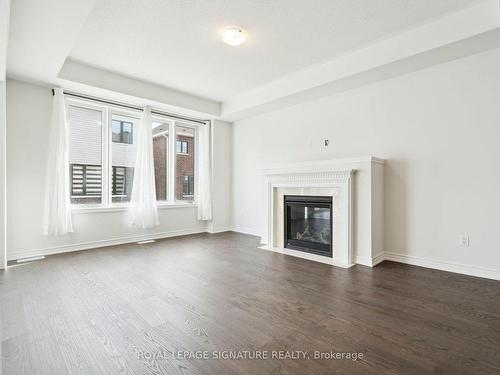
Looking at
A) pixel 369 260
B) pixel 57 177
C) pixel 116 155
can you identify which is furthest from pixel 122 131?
pixel 369 260

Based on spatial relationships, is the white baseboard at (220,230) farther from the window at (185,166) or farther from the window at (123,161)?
the window at (123,161)

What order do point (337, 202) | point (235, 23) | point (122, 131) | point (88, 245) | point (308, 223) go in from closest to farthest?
point (235, 23) < point (337, 202) < point (308, 223) < point (88, 245) < point (122, 131)

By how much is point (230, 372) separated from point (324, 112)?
3.95m

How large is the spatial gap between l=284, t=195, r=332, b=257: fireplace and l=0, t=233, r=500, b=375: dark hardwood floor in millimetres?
492

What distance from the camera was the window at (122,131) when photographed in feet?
15.7

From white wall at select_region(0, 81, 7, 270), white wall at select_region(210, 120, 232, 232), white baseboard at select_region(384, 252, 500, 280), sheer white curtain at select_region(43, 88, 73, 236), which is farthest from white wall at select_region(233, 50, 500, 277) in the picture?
white wall at select_region(0, 81, 7, 270)

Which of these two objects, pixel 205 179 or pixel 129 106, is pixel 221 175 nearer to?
pixel 205 179

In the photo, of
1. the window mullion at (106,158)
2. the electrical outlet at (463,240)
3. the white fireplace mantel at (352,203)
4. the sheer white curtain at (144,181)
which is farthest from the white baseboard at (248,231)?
the electrical outlet at (463,240)

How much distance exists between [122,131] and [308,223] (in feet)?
12.1

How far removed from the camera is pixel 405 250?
3.57m

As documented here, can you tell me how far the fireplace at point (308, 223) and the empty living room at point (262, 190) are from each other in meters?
0.03

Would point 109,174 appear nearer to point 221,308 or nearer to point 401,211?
point 221,308

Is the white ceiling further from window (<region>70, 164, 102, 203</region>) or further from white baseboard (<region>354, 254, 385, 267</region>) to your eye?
white baseboard (<region>354, 254, 385, 267</region>)

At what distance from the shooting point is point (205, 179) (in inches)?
227
